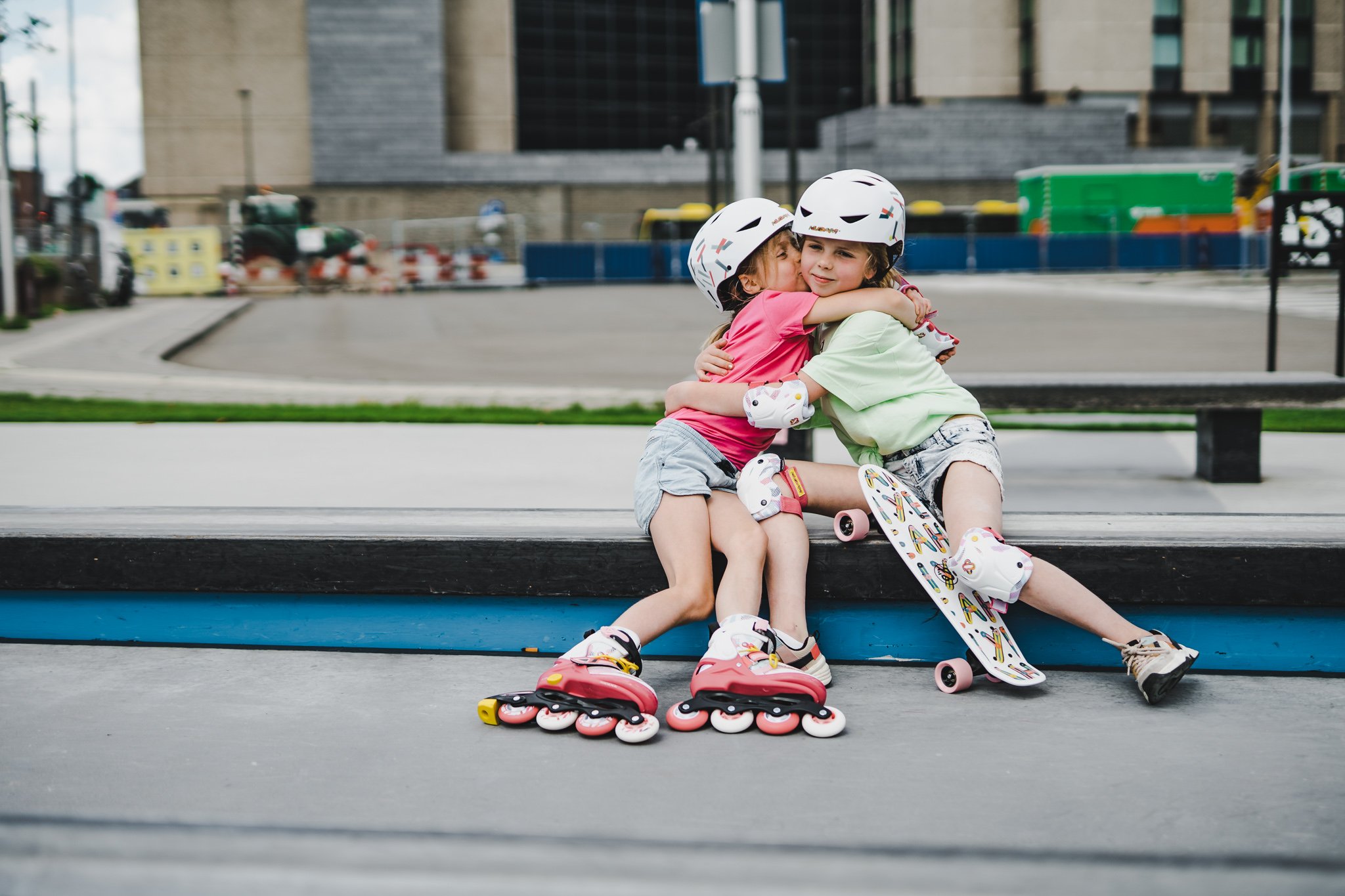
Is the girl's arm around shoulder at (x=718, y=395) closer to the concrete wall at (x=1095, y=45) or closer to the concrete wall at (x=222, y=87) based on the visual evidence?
the concrete wall at (x=1095, y=45)

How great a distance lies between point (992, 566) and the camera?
2.96m

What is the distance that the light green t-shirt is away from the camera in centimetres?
324

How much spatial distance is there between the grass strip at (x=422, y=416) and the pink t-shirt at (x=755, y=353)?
4.71 meters

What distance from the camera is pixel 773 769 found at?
8.55 feet

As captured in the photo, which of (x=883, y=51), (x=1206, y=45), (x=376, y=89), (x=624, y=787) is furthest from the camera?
(x=883, y=51)

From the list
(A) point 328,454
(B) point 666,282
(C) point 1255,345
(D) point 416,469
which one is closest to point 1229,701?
(D) point 416,469

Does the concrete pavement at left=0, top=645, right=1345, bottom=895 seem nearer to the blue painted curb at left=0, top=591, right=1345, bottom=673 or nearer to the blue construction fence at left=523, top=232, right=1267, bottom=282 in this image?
the blue painted curb at left=0, top=591, right=1345, bottom=673

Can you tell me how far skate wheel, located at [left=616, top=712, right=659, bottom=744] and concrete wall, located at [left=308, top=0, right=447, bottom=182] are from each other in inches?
2011

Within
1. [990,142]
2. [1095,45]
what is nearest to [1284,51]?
[1095,45]

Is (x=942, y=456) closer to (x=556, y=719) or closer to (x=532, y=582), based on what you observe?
(x=532, y=582)

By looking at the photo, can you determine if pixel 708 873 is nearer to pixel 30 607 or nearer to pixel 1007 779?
pixel 1007 779

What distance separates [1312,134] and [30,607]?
63.8m

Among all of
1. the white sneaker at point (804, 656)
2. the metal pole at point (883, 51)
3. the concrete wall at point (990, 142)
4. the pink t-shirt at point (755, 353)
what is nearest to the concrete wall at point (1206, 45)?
the concrete wall at point (990, 142)

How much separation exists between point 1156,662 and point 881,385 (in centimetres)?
94
